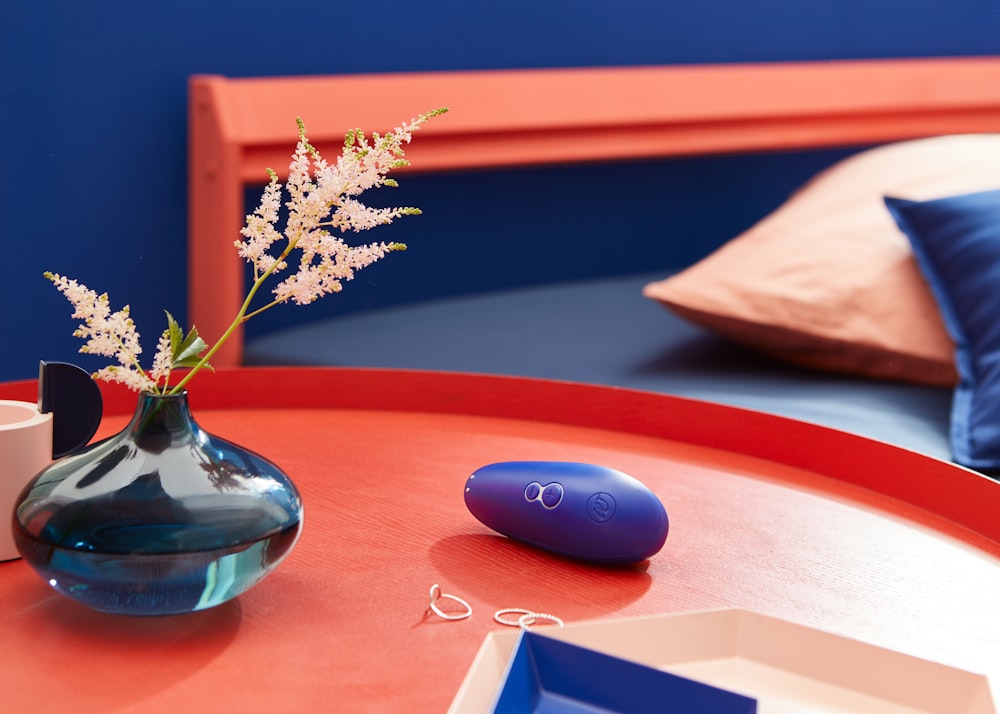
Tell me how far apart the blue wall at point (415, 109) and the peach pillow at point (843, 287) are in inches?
21.9

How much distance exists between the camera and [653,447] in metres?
1.03

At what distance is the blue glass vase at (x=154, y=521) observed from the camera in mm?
600

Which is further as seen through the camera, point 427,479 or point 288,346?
point 288,346

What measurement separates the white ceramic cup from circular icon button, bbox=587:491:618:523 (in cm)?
35

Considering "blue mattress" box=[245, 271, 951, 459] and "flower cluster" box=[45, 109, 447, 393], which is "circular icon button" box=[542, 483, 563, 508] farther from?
"blue mattress" box=[245, 271, 951, 459]

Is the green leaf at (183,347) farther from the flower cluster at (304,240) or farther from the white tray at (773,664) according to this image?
the white tray at (773,664)

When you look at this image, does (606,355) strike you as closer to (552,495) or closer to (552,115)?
(552,115)

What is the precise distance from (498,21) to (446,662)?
164 cm

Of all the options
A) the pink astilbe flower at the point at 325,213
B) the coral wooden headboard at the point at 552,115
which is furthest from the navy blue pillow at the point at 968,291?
the pink astilbe flower at the point at 325,213

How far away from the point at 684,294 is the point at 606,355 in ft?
0.46

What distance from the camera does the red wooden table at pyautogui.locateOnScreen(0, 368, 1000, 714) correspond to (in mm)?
600

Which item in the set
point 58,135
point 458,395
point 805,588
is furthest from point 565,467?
point 58,135

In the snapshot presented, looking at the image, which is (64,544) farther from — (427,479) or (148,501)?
(427,479)

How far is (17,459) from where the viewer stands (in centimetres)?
70
